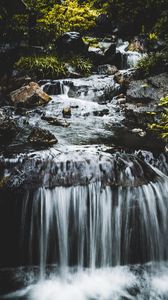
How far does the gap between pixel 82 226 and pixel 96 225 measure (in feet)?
0.77

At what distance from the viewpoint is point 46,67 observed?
445 inches

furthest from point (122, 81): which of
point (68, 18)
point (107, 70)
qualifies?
point (68, 18)

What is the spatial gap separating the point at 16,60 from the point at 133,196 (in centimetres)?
855

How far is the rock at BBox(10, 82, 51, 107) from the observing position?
8859 mm

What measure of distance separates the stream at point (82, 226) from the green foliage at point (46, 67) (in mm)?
6614

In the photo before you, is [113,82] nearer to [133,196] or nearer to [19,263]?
[133,196]

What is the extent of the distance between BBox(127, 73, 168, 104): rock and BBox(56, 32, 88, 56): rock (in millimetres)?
4155

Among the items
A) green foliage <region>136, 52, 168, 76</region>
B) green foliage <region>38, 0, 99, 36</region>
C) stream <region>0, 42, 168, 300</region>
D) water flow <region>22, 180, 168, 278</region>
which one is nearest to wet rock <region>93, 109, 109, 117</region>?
green foliage <region>136, 52, 168, 76</region>

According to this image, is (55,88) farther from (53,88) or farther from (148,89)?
(148,89)

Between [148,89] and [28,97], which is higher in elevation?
[148,89]

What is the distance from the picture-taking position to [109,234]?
4.76m

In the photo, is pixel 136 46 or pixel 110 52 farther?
pixel 136 46

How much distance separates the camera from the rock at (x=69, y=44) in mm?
12695

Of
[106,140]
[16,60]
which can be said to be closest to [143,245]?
[106,140]
